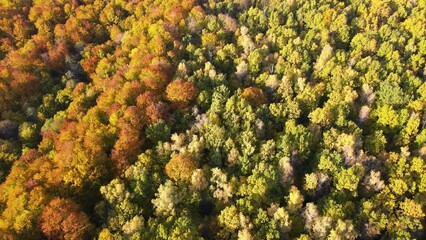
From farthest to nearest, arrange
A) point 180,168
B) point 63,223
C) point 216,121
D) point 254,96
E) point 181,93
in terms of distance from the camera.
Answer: point 181,93, point 254,96, point 216,121, point 180,168, point 63,223

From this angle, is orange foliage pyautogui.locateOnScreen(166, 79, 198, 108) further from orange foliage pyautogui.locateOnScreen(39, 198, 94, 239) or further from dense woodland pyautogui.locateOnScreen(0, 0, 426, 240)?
orange foliage pyautogui.locateOnScreen(39, 198, 94, 239)

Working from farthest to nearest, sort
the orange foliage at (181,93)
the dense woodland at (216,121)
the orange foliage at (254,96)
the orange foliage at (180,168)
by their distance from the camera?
1. the orange foliage at (181,93)
2. the orange foliage at (254,96)
3. the orange foliage at (180,168)
4. the dense woodland at (216,121)

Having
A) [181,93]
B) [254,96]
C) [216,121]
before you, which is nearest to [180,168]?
[216,121]

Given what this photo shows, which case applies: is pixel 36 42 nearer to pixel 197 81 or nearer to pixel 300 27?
pixel 197 81

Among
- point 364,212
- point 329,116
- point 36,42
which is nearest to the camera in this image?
point 364,212

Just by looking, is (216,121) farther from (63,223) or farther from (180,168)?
(63,223)

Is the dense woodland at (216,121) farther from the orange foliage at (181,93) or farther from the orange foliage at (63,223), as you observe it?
the orange foliage at (181,93)

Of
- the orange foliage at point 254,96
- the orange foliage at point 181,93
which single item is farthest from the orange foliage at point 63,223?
the orange foliage at point 254,96

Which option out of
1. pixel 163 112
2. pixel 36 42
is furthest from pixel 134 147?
pixel 36 42
